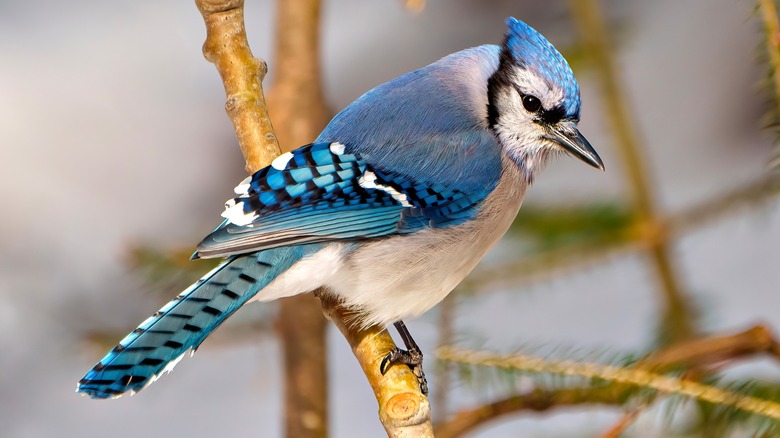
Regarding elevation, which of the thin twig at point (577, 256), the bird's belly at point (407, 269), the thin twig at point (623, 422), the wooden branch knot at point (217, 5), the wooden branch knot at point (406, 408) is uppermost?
the wooden branch knot at point (217, 5)

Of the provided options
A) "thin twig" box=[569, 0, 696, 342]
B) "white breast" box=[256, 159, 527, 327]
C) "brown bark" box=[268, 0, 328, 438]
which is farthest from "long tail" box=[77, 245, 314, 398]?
"thin twig" box=[569, 0, 696, 342]

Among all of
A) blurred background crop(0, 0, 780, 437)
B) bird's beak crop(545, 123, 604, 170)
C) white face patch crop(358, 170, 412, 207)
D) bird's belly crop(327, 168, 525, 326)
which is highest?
blurred background crop(0, 0, 780, 437)

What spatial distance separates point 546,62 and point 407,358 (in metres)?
0.38

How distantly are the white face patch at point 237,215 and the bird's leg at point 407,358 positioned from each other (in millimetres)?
196

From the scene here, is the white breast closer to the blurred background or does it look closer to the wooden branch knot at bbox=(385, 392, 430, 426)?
the wooden branch knot at bbox=(385, 392, 430, 426)

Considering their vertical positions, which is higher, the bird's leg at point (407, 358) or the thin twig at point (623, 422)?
the bird's leg at point (407, 358)

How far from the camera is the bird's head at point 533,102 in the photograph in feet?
3.69

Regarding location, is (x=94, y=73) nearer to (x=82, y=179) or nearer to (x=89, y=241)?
(x=82, y=179)

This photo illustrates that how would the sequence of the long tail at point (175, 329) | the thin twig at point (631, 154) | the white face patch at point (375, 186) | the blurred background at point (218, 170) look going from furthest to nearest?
the blurred background at point (218, 170) → the thin twig at point (631, 154) → the white face patch at point (375, 186) → the long tail at point (175, 329)

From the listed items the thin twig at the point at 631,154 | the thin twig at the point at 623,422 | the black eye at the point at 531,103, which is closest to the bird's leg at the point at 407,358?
the thin twig at the point at 623,422

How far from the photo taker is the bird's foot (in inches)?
37.8

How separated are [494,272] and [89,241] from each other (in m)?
1.17

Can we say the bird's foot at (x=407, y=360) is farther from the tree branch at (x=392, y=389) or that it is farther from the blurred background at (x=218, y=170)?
the blurred background at (x=218, y=170)

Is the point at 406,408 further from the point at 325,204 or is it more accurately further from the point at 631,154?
the point at 631,154
